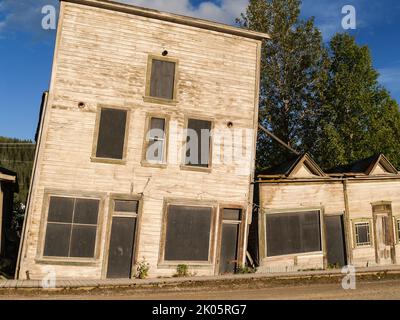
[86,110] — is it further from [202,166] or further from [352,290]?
[352,290]

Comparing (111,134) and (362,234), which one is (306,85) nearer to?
(362,234)

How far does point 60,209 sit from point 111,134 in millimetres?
3458

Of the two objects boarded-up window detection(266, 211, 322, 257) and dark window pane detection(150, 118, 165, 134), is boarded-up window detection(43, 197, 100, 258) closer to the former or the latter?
dark window pane detection(150, 118, 165, 134)

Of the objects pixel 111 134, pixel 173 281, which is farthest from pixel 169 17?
pixel 173 281

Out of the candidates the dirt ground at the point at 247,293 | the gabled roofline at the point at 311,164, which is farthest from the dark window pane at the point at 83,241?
the gabled roofline at the point at 311,164

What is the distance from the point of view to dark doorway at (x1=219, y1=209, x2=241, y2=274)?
48.3 ft

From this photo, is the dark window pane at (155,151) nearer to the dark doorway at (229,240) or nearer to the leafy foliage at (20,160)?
the dark doorway at (229,240)

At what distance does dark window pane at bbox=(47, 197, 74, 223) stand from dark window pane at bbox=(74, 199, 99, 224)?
215mm

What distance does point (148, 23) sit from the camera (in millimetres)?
15008
